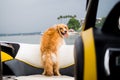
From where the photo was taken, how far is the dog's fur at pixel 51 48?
2.54 m

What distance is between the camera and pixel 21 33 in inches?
130

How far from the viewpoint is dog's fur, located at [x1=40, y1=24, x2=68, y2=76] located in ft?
8.33

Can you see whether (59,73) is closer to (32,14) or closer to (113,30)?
(32,14)

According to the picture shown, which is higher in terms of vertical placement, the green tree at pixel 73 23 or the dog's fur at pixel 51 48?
the green tree at pixel 73 23

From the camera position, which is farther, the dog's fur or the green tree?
the green tree

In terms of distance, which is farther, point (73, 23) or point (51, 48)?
point (73, 23)

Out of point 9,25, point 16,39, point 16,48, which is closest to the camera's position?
point 16,48

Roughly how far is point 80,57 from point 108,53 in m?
0.07

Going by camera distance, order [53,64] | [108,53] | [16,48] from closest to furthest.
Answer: [108,53] < [53,64] < [16,48]

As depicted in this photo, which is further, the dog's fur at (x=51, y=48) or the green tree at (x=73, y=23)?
the green tree at (x=73, y=23)

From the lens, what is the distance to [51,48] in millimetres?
2537

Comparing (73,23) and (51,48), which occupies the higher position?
(73,23)

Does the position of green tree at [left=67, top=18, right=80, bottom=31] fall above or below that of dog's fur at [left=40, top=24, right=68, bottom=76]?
above

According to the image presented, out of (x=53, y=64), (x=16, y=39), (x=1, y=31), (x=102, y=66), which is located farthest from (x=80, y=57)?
(x=1, y=31)
